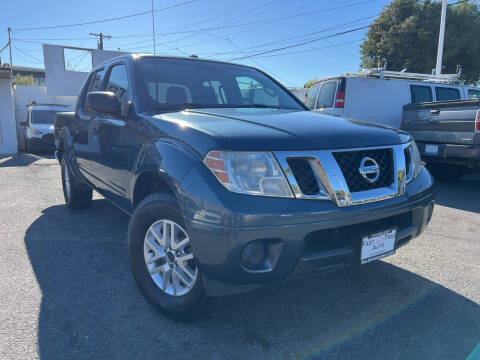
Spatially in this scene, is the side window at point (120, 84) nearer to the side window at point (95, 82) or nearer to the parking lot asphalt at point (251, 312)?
the side window at point (95, 82)

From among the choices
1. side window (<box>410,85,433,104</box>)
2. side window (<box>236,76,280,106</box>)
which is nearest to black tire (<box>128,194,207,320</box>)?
side window (<box>236,76,280,106</box>)

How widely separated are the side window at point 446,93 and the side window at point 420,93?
0.61ft

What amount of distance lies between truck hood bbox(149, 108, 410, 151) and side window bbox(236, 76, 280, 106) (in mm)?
646

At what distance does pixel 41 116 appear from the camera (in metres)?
13.7

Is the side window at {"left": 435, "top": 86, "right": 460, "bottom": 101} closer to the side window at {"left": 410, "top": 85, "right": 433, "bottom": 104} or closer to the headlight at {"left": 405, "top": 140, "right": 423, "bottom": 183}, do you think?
the side window at {"left": 410, "top": 85, "right": 433, "bottom": 104}

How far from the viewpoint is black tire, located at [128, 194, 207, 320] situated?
2.12 metres

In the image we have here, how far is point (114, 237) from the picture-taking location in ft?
12.9

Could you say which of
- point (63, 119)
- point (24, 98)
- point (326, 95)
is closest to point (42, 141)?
point (24, 98)

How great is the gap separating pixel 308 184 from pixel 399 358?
3.45 feet

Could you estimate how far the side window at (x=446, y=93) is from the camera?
29.1 feet

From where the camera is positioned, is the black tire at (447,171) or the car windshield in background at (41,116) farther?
the car windshield in background at (41,116)

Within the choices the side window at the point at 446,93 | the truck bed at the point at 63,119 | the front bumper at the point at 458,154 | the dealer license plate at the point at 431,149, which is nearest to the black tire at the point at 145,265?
the truck bed at the point at 63,119

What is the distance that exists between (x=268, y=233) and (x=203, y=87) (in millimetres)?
1744

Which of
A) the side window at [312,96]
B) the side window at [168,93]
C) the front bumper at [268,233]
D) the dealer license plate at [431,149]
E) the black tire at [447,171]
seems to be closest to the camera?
the front bumper at [268,233]
